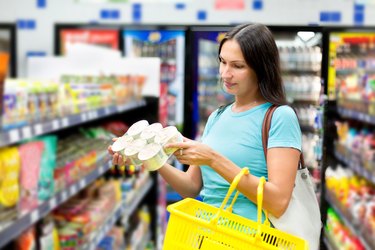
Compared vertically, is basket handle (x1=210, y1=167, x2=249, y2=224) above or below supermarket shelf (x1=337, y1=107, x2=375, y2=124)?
above

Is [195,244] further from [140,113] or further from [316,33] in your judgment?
[140,113]

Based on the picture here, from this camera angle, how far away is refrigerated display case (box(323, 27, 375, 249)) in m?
4.01

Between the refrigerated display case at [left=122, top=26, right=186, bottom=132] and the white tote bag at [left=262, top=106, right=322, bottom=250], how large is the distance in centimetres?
407

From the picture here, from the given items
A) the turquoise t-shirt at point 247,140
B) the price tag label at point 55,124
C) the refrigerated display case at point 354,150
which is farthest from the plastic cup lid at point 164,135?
the refrigerated display case at point 354,150

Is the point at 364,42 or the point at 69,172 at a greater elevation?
the point at 364,42

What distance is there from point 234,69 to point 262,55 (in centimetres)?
7

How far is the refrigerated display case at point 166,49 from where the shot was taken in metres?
5.77

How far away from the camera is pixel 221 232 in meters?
1.27

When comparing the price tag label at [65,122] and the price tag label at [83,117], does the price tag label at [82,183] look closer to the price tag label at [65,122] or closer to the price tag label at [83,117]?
the price tag label at [83,117]

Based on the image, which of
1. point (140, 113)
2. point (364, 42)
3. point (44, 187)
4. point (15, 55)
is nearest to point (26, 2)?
point (15, 55)

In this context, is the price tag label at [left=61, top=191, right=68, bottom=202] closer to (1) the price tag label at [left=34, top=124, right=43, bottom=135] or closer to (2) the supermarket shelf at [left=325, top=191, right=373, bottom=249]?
(1) the price tag label at [left=34, top=124, right=43, bottom=135]

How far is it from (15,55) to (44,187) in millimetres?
4145

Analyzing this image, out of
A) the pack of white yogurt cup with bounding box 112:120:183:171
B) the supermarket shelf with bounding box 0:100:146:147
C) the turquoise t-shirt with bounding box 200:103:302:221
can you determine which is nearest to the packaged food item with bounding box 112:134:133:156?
the pack of white yogurt cup with bounding box 112:120:183:171

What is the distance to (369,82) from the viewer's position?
4.41 m
